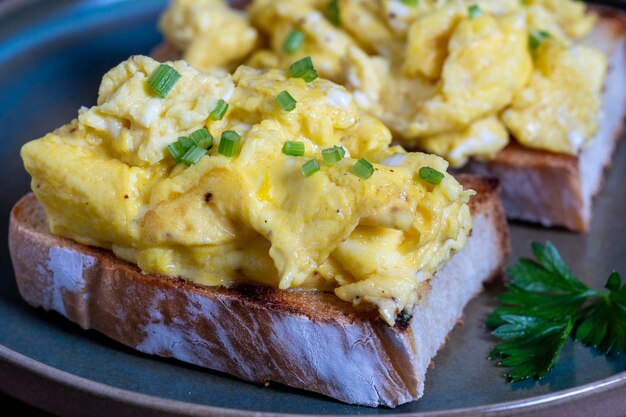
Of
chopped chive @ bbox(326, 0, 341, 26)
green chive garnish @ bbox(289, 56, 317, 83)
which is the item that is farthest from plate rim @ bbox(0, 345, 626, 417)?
chopped chive @ bbox(326, 0, 341, 26)

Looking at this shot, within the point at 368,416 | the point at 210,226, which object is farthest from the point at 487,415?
the point at 210,226

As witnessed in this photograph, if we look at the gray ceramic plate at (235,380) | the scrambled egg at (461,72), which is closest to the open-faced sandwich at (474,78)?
the scrambled egg at (461,72)

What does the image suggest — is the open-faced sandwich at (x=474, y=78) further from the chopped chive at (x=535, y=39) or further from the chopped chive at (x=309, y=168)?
the chopped chive at (x=309, y=168)

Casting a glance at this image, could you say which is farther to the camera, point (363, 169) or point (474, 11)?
point (474, 11)

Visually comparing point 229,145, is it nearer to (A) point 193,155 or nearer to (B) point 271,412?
(A) point 193,155

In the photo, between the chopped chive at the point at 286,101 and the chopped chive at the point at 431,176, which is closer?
the chopped chive at the point at 431,176

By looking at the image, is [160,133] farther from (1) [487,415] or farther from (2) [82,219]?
(1) [487,415]

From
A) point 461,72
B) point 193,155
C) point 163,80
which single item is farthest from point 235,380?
point 461,72
